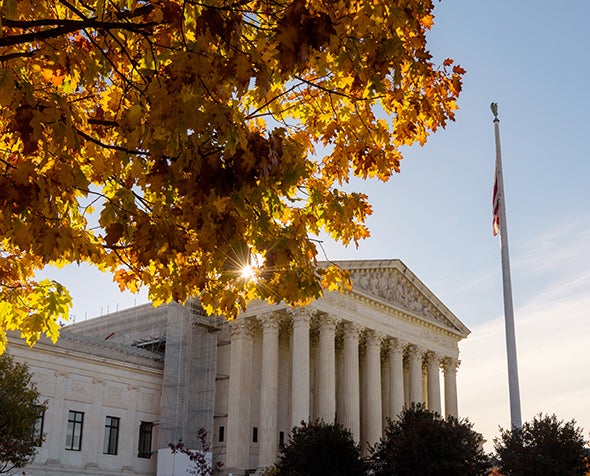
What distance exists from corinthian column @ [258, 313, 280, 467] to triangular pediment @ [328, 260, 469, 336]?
590cm

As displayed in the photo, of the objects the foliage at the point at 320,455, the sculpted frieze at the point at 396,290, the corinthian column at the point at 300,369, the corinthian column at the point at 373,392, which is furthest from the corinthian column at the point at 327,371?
the foliage at the point at 320,455

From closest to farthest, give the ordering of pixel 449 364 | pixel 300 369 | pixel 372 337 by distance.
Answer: pixel 300 369
pixel 372 337
pixel 449 364

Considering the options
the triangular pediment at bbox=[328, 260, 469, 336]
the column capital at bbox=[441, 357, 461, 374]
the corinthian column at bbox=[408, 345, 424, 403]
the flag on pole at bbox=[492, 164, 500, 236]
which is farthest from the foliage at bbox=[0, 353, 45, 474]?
the column capital at bbox=[441, 357, 461, 374]

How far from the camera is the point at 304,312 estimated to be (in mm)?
47562

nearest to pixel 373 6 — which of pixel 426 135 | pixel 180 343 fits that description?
pixel 426 135

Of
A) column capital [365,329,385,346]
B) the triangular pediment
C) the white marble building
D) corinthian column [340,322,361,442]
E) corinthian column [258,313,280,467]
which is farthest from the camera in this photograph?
the triangular pediment

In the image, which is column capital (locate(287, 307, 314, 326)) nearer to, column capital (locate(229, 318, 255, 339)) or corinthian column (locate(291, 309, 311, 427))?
corinthian column (locate(291, 309, 311, 427))

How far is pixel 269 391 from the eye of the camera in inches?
1860

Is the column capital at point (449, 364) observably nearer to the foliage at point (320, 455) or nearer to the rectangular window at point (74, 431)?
the foliage at point (320, 455)

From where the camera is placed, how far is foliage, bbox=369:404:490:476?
3362 centimetres

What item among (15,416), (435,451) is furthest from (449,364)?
(15,416)

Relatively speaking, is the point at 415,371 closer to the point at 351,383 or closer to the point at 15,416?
the point at 351,383

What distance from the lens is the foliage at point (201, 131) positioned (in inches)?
301

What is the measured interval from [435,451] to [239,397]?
16993 mm
